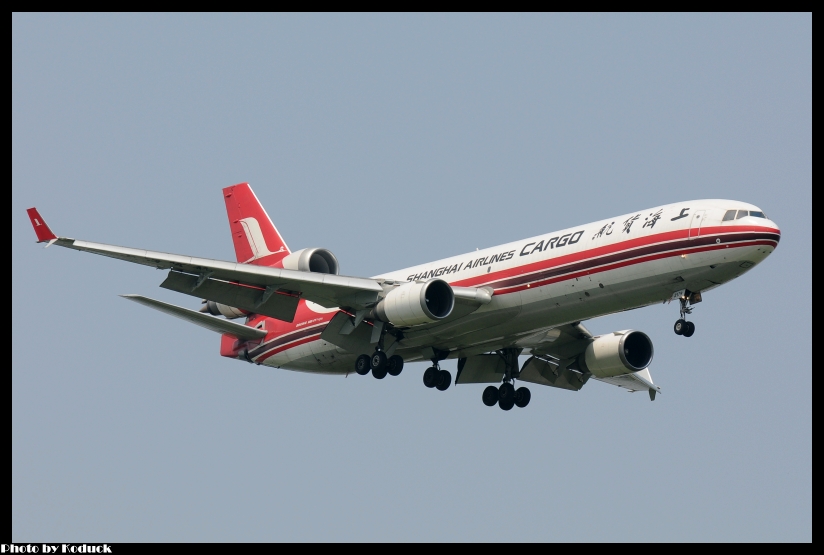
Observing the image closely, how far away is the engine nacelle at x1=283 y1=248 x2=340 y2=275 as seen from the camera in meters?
42.0

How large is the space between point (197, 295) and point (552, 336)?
13.1 m

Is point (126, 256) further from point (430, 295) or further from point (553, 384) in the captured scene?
point (553, 384)

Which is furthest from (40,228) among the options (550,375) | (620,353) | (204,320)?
(620,353)

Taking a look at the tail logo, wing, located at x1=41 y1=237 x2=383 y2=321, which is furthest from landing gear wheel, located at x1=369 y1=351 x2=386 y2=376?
the tail logo

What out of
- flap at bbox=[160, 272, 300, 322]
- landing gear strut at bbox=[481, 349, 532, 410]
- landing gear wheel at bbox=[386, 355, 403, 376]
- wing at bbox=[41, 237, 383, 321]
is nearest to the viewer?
wing at bbox=[41, 237, 383, 321]

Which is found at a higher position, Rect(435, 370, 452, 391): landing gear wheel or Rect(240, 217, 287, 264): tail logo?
Rect(240, 217, 287, 264): tail logo

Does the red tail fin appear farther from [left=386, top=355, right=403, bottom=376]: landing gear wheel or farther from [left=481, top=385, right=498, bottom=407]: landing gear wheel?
[left=481, top=385, right=498, bottom=407]: landing gear wheel

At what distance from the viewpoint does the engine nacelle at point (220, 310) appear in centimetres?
4319

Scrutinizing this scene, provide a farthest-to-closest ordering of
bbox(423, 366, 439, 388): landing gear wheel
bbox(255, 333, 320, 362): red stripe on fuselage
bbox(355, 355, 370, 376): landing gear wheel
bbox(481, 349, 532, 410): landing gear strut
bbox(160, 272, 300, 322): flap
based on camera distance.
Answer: bbox(481, 349, 532, 410): landing gear strut
bbox(255, 333, 320, 362): red stripe on fuselage
bbox(423, 366, 439, 388): landing gear wheel
bbox(355, 355, 370, 376): landing gear wheel
bbox(160, 272, 300, 322): flap

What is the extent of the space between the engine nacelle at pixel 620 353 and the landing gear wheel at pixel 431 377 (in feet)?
19.2

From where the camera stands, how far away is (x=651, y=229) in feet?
120

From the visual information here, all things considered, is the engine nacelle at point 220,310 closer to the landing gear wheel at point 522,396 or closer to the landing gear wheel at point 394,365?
the landing gear wheel at point 394,365

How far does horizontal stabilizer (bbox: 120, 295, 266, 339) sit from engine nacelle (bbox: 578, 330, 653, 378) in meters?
12.7

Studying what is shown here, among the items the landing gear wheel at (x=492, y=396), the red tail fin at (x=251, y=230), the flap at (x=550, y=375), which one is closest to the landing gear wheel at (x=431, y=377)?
the landing gear wheel at (x=492, y=396)
